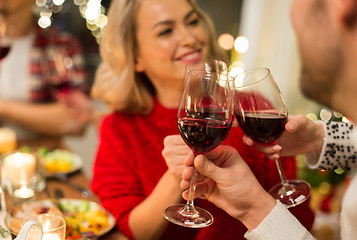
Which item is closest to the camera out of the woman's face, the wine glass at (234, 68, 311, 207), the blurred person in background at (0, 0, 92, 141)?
the wine glass at (234, 68, 311, 207)

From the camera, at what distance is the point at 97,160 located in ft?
4.86

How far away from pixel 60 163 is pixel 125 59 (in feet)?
1.97

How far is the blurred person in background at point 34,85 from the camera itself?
2279 millimetres

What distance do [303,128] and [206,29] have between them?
27.8 inches

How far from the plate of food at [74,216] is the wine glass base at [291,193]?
1.73ft

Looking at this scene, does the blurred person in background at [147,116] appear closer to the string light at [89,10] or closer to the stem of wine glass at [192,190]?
the stem of wine glass at [192,190]

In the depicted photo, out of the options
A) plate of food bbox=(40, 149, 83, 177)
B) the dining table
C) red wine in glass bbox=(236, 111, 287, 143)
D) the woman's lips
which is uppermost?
the woman's lips

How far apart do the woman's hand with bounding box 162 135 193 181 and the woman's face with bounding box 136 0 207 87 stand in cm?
43

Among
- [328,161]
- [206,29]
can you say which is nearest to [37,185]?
[206,29]

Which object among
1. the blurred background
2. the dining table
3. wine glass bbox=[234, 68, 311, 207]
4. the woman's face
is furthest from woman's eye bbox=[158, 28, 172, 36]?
the blurred background

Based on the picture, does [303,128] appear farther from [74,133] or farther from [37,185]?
[74,133]

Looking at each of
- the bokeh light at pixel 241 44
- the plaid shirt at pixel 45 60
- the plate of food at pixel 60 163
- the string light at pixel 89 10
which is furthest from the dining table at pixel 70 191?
the bokeh light at pixel 241 44

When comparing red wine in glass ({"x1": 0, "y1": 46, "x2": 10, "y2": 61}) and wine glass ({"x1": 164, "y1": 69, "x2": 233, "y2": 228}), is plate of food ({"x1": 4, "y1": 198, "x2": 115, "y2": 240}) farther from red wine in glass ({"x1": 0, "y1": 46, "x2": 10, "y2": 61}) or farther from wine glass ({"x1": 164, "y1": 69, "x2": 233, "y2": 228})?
red wine in glass ({"x1": 0, "y1": 46, "x2": 10, "y2": 61})

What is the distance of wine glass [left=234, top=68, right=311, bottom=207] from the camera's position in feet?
3.20
